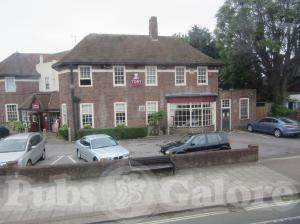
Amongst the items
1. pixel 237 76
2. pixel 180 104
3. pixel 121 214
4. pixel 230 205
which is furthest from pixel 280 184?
pixel 237 76

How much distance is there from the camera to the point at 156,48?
29.3 meters

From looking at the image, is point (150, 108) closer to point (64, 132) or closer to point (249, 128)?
point (64, 132)

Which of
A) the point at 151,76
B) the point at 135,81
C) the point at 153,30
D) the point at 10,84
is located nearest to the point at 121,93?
the point at 135,81

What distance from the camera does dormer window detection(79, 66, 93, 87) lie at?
25906 millimetres

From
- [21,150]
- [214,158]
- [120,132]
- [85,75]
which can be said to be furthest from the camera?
[85,75]

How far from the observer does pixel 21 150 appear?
15211mm

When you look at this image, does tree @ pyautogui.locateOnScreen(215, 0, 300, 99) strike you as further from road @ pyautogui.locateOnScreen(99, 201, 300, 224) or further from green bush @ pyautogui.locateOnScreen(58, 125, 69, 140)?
road @ pyautogui.locateOnScreen(99, 201, 300, 224)

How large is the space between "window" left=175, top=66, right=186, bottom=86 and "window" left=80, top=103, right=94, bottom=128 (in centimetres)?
778

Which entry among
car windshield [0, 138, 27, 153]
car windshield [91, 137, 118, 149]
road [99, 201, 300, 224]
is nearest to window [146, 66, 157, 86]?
car windshield [91, 137, 118, 149]

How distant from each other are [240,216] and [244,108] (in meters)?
22.8

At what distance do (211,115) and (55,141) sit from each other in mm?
13719

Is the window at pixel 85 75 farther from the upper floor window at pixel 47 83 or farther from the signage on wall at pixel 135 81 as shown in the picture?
the upper floor window at pixel 47 83

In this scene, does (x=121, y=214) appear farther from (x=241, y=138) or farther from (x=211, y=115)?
(x=211, y=115)

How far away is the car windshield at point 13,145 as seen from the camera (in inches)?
602
